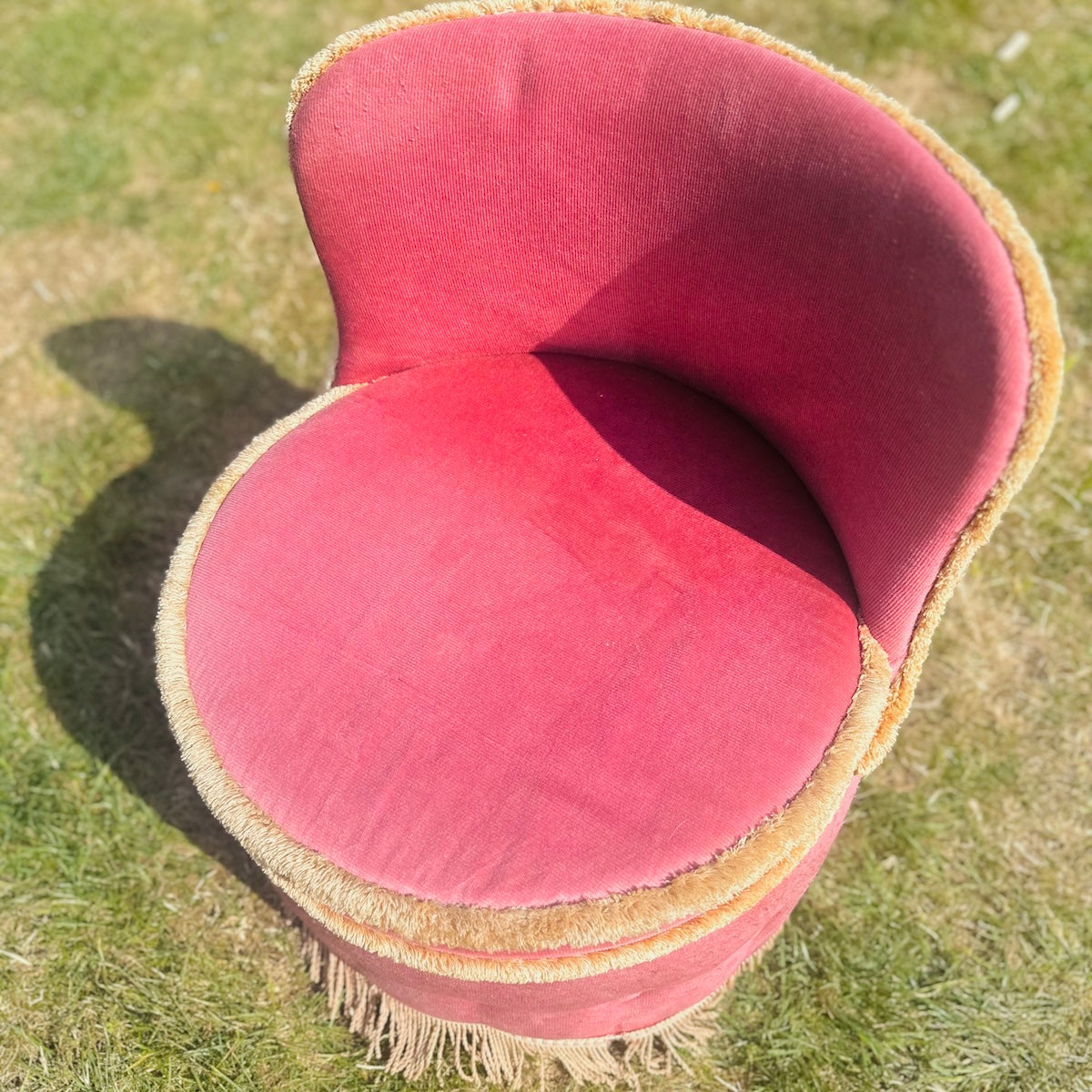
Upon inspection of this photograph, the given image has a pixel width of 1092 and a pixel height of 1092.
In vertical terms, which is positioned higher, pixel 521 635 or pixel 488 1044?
pixel 521 635

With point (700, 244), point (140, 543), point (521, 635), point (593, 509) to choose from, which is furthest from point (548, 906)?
point (140, 543)

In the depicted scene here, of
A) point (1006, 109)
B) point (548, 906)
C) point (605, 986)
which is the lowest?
point (605, 986)

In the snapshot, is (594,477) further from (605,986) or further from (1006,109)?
(1006,109)

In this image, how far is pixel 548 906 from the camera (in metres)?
1.03

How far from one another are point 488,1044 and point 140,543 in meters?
1.21

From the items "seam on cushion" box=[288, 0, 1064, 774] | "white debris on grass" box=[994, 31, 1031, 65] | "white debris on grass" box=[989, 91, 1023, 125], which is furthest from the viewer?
"white debris on grass" box=[994, 31, 1031, 65]

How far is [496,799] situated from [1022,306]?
0.74 m

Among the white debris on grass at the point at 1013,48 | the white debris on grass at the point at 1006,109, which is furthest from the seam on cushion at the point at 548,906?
the white debris on grass at the point at 1013,48

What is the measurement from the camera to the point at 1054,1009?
1.51m

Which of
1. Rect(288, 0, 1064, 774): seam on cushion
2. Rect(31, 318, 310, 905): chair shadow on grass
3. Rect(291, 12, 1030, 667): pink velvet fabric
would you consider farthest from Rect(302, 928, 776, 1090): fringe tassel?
Rect(291, 12, 1030, 667): pink velvet fabric

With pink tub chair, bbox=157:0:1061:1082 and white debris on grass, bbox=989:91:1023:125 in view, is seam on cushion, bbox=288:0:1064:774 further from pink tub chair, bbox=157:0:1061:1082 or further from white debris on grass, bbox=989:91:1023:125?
white debris on grass, bbox=989:91:1023:125

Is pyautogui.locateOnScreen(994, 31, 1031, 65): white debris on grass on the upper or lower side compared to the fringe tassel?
upper

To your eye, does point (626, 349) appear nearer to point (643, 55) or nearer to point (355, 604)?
point (643, 55)

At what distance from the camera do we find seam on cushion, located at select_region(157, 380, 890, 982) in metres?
1.02
